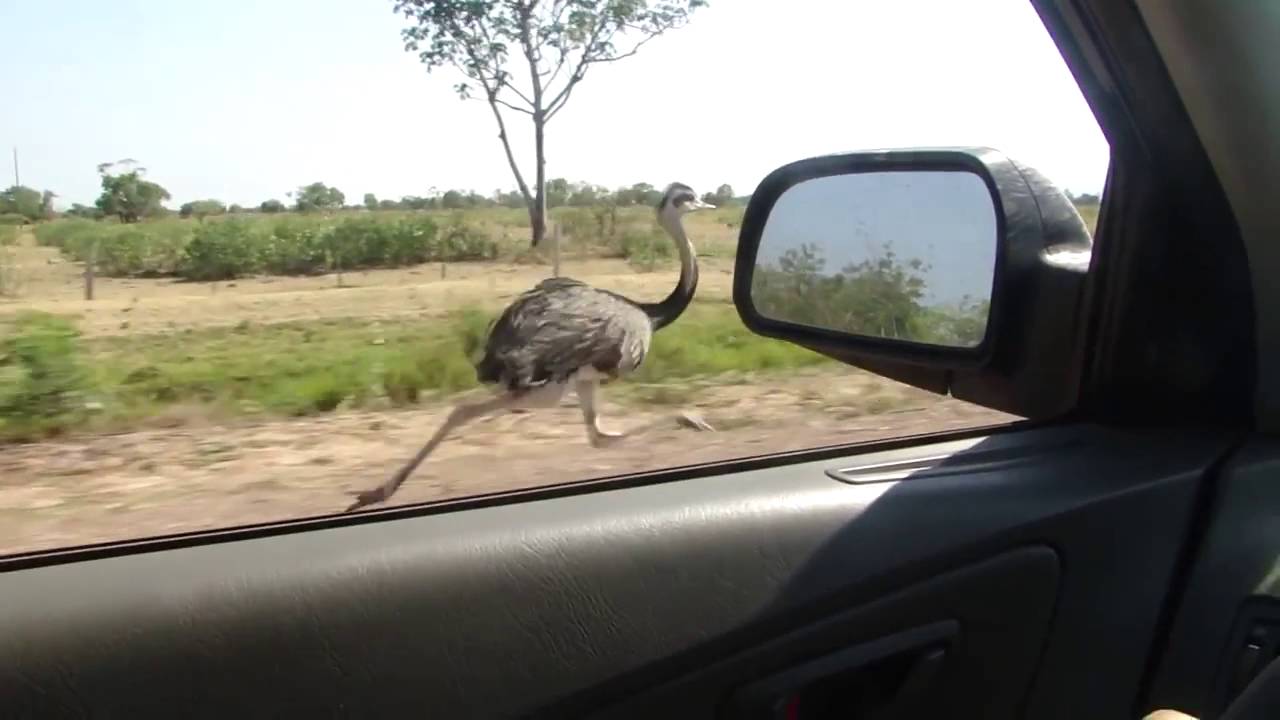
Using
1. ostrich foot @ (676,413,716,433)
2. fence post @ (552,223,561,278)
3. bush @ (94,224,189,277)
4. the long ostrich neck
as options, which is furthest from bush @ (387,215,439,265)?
→ ostrich foot @ (676,413,716,433)

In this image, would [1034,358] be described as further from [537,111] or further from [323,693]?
[323,693]

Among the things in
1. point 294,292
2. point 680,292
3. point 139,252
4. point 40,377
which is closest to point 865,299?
point 680,292

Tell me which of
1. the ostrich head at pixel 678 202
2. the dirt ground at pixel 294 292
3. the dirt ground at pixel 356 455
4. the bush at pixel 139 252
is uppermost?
the ostrich head at pixel 678 202

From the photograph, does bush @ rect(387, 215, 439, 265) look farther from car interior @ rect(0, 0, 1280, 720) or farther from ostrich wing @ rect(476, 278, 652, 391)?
car interior @ rect(0, 0, 1280, 720)

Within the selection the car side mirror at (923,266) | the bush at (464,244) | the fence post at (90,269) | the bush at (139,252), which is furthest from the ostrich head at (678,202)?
the fence post at (90,269)

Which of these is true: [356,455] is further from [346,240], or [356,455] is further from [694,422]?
[694,422]

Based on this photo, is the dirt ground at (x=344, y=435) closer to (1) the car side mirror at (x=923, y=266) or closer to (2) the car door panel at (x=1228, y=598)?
(1) the car side mirror at (x=923, y=266)
